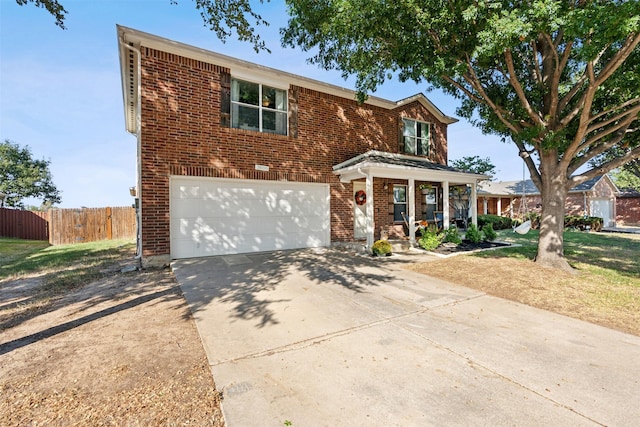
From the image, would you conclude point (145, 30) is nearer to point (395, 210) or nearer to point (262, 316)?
point (262, 316)

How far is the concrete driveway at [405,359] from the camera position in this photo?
218cm

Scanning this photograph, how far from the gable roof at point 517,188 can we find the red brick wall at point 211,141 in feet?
59.9

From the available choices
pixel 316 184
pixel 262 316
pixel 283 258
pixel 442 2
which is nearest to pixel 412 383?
pixel 262 316

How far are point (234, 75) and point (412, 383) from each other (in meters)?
8.61

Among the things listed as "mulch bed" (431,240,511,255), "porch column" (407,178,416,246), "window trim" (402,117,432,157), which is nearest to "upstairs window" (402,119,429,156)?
"window trim" (402,117,432,157)

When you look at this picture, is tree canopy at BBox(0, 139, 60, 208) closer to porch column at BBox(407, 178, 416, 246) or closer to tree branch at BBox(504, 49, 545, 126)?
porch column at BBox(407, 178, 416, 246)

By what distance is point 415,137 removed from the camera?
41.5ft

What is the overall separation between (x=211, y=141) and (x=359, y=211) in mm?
5778

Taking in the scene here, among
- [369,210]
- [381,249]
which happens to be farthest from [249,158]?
[381,249]

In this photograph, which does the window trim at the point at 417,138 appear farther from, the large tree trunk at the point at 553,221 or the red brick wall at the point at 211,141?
the large tree trunk at the point at 553,221

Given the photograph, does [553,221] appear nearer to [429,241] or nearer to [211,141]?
[429,241]

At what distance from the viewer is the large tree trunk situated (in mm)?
7020

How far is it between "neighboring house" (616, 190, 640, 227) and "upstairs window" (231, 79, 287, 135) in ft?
110

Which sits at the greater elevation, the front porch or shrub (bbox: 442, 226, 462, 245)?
the front porch
